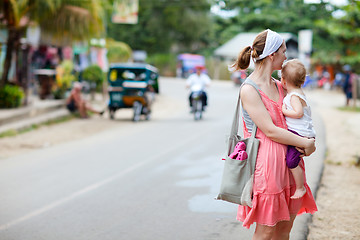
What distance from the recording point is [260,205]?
350 cm

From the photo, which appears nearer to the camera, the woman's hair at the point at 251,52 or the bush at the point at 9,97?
the woman's hair at the point at 251,52

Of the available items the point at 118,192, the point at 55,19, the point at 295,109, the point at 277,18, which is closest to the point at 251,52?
the point at 295,109

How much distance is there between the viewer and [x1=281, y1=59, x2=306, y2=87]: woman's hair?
11.9ft

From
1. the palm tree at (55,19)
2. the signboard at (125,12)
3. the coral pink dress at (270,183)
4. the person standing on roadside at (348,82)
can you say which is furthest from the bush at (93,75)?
the coral pink dress at (270,183)

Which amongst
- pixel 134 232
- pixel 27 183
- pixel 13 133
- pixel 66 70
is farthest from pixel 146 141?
pixel 66 70

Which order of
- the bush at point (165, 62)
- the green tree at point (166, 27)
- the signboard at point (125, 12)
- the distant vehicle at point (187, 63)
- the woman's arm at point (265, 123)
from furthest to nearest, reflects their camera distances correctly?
the bush at point (165, 62), the green tree at point (166, 27), the distant vehicle at point (187, 63), the signboard at point (125, 12), the woman's arm at point (265, 123)

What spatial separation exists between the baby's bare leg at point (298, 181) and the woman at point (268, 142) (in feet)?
0.15

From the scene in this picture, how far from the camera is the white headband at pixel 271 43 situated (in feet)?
11.6

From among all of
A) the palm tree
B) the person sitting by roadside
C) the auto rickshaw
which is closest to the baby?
the palm tree

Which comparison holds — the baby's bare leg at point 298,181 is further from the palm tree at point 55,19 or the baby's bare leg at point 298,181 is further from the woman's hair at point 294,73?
the palm tree at point 55,19

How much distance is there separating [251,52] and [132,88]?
50.7 ft

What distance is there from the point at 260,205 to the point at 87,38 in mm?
16198

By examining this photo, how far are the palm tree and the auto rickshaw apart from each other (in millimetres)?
1713

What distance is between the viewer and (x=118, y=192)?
24.9 ft
